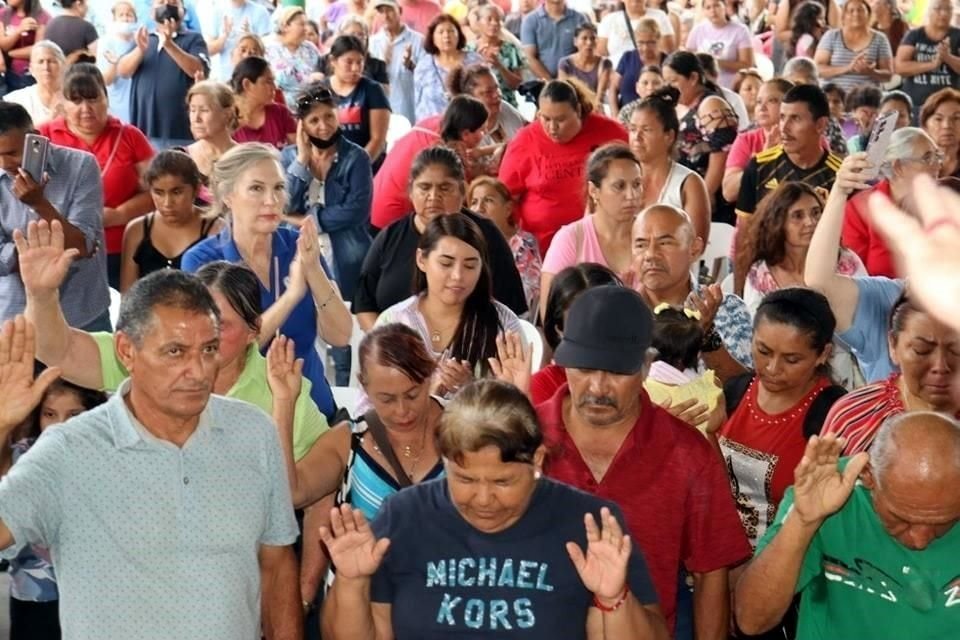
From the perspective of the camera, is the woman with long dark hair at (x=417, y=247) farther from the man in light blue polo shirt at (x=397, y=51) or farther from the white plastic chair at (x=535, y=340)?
the man in light blue polo shirt at (x=397, y=51)

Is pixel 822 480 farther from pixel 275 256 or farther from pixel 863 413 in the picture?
pixel 275 256

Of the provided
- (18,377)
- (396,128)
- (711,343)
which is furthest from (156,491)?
(396,128)

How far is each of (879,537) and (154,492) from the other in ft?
5.00

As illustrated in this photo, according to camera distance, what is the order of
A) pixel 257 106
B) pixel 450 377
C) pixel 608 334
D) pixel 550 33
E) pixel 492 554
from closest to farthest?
pixel 492 554, pixel 608 334, pixel 450 377, pixel 257 106, pixel 550 33

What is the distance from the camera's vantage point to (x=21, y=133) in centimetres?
581

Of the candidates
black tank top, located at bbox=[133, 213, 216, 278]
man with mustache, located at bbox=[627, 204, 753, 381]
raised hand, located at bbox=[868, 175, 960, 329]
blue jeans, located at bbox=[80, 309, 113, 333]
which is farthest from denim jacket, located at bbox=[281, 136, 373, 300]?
raised hand, located at bbox=[868, 175, 960, 329]

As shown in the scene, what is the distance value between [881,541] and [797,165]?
4185mm

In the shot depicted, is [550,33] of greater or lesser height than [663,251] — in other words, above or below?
above

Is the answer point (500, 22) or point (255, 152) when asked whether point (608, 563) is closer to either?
point (255, 152)

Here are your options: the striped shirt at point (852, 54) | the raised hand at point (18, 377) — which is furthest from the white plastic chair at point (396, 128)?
the raised hand at point (18, 377)

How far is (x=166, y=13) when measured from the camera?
9.87 metres

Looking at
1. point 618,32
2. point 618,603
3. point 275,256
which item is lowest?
→ point 618,603

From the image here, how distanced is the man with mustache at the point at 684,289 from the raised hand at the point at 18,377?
87.4 inches

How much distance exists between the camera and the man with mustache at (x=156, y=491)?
3244 millimetres
